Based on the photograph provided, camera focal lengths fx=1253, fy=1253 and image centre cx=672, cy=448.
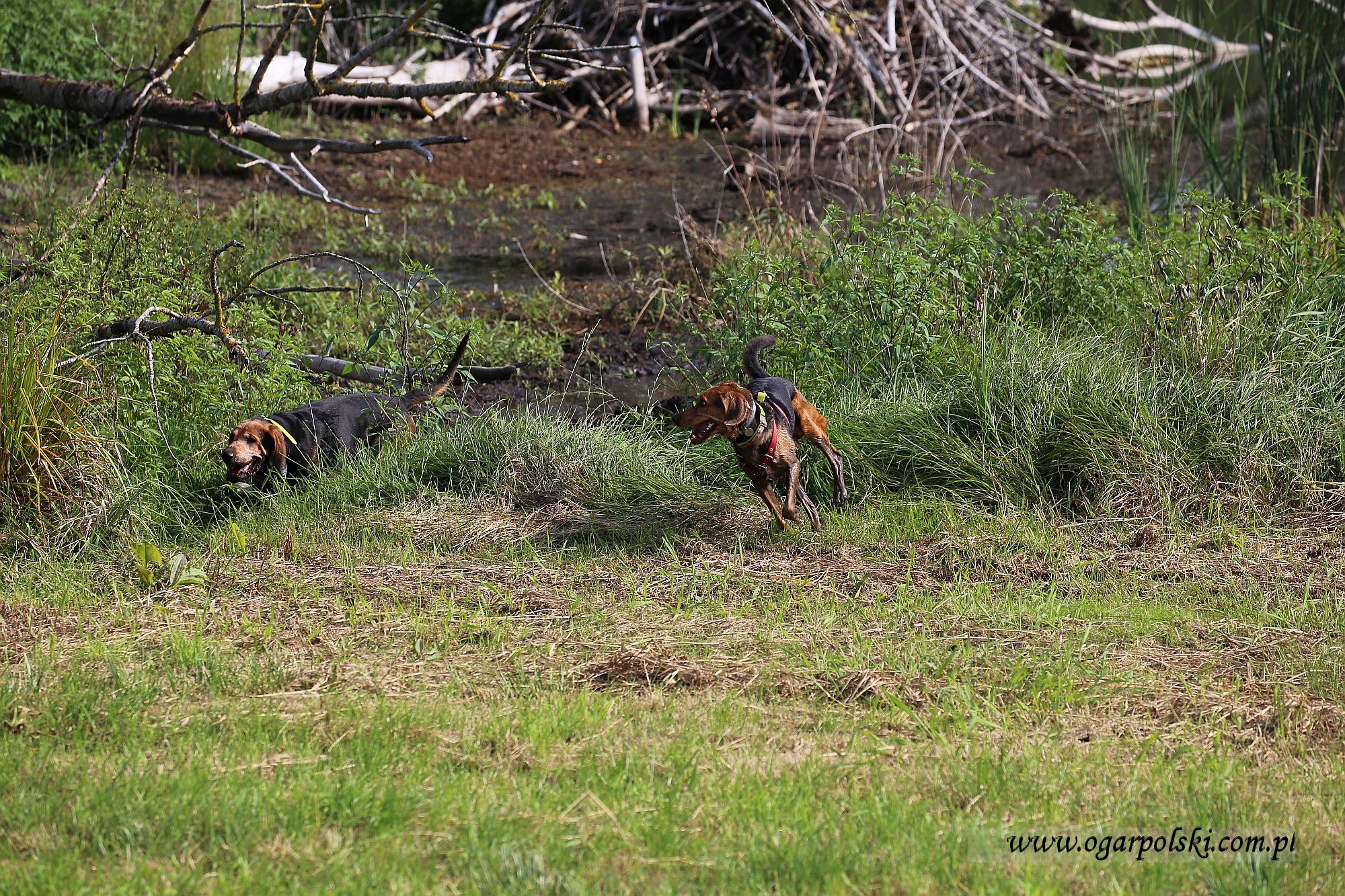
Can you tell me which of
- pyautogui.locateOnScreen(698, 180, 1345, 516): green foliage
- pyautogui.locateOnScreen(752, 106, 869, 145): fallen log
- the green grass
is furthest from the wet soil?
the green grass

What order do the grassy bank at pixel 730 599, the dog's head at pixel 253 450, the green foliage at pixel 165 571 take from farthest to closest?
the dog's head at pixel 253 450
the green foliage at pixel 165 571
the grassy bank at pixel 730 599

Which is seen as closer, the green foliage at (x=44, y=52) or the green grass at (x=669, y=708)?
the green grass at (x=669, y=708)

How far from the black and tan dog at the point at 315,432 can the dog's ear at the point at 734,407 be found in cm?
190

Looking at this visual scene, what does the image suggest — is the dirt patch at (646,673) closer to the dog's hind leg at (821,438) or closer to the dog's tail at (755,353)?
the dog's hind leg at (821,438)

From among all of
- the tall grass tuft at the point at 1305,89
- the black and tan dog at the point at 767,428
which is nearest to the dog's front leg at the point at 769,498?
the black and tan dog at the point at 767,428

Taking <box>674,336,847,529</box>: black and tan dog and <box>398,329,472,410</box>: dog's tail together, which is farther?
<box>398,329,472,410</box>: dog's tail

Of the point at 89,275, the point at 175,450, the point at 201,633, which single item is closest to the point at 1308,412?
the point at 201,633

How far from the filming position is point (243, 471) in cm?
557

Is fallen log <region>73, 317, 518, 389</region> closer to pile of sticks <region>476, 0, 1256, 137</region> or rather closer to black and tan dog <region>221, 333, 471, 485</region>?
black and tan dog <region>221, 333, 471, 485</region>

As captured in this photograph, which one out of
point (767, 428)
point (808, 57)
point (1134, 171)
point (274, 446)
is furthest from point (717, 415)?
point (808, 57)

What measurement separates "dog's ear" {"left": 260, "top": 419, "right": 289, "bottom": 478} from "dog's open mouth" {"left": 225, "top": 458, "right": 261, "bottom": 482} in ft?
0.25

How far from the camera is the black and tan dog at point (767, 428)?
4879mm

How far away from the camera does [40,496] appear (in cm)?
532

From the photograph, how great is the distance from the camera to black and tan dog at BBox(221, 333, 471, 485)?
562 cm
